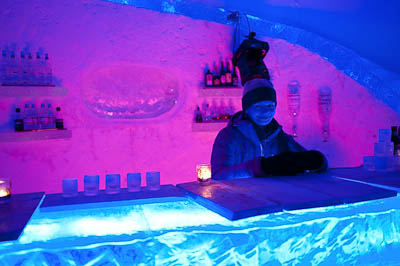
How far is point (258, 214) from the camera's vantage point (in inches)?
49.1

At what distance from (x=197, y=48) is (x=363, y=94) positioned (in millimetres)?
2305

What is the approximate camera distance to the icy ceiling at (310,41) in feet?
12.4

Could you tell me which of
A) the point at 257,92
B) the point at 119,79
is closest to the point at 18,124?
the point at 119,79

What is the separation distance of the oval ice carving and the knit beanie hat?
123 cm

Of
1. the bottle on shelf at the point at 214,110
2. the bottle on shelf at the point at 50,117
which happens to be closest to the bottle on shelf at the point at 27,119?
the bottle on shelf at the point at 50,117

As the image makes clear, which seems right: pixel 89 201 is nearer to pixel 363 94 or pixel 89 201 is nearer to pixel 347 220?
pixel 347 220

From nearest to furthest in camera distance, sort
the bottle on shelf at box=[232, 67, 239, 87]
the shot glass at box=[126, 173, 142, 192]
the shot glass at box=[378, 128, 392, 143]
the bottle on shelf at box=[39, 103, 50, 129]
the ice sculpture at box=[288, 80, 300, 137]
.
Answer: the shot glass at box=[126, 173, 142, 192] < the shot glass at box=[378, 128, 392, 143] < the bottle on shelf at box=[39, 103, 50, 129] < the bottle on shelf at box=[232, 67, 239, 87] < the ice sculpture at box=[288, 80, 300, 137]

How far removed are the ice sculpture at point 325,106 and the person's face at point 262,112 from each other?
6.13 feet

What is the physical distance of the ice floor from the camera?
3.57ft

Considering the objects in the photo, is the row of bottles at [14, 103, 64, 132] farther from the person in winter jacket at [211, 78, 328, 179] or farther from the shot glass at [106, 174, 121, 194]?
the shot glass at [106, 174, 121, 194]

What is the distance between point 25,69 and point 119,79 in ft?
2.97

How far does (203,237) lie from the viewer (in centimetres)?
120

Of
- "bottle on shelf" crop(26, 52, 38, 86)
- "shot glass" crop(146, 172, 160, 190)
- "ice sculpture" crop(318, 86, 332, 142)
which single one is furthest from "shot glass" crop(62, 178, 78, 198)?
"ice sculpture" crop(318, 86, 332, 142)

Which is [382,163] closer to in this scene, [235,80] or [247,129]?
[247,129]
